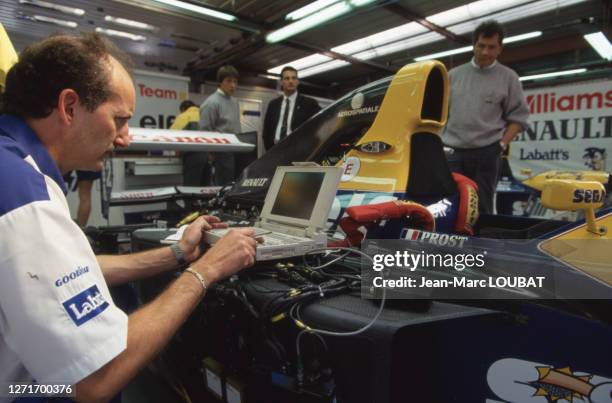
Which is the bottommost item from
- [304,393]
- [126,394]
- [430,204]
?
[126,394]

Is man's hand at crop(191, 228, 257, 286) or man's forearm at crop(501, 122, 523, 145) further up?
man's forearm at crop(501, 122, 523, 145)

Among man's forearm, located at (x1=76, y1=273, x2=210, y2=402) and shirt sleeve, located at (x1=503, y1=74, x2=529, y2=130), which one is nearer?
man's forearm, located at (x1=76, y1=273, x2=210, y2=402)

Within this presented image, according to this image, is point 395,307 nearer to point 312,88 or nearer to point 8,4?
point 8,4

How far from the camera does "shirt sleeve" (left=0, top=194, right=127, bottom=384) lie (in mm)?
560

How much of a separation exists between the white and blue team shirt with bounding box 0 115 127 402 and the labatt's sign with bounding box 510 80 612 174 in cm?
601

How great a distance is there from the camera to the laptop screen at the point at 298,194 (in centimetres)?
118

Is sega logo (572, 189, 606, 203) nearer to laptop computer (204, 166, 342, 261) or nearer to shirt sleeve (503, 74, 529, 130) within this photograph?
laptop computer (204, 166, 342, 261)

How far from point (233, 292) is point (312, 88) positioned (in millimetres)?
9876

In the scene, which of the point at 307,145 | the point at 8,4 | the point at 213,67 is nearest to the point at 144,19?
the point at 8,4

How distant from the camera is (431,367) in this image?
0.87 m

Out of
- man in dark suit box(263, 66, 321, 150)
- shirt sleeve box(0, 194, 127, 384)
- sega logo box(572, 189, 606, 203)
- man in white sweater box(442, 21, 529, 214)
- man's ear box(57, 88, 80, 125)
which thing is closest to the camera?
shirt sleeve box(0, 194, 127, 384)

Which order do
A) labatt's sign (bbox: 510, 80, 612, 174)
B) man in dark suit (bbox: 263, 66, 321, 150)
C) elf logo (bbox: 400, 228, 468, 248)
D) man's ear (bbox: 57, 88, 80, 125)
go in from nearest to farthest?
man's ear (bbox: 57, 88, 80, 125), elf logo (bbox: 400, 228, 468, 248), man in dark suit (bbox: 263, 66, 321, 150), labatt's sign (bbox: 510, 80, 612, 174)

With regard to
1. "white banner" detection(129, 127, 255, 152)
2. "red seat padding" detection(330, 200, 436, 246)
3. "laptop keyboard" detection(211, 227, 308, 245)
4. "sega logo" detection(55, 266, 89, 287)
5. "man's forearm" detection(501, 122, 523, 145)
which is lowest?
"laptop keyboard" detection(211, 227, 308, 245)

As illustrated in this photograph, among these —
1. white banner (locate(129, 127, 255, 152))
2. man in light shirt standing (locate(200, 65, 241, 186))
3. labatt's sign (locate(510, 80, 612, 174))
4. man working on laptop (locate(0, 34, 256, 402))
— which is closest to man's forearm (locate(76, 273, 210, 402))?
man working on laptop (locate(0, 34, 256, 402))
